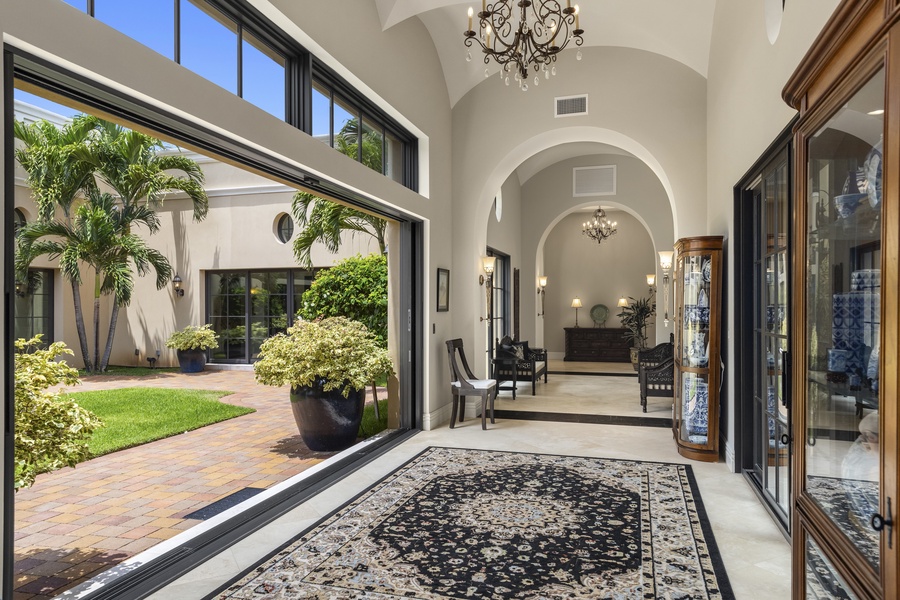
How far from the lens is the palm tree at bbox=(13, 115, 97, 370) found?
9.51 m

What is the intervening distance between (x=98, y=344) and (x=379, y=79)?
30.3 ft

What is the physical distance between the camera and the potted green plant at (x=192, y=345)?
37.9 feet

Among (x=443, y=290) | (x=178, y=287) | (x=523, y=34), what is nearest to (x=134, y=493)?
(x=443, y=290)

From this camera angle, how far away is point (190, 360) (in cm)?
1173

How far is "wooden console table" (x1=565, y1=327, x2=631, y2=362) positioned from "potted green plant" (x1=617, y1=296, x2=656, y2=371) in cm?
26

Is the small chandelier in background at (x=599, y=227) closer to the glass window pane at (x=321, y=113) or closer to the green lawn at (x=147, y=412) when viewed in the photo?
the green lawn at (x=147, y=412)

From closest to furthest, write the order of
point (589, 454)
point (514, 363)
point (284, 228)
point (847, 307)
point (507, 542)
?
point (847, 307), point (507, 542), point (589, 454), point (514, 363), point (284, 228)

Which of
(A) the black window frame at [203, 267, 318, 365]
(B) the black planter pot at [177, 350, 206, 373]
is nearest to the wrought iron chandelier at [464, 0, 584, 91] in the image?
(A) the black window frame at [203, 267, 318, 365]

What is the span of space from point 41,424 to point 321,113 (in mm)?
2867

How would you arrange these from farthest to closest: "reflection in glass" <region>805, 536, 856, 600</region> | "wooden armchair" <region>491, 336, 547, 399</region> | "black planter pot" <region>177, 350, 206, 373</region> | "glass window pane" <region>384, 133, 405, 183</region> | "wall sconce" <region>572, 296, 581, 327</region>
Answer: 1. "wall sconce" <region>572, 296, 581, 327</region>
2. "black planter pot" <region>177, 350, 206, 373</region>
3. "wooden armchair" <region>491, 336, 547, 399</region>
4. "glass window pane" <region>384, 133, 405, 183</region>
5. "reflection in glass" <region>805, 536, 856, 600</region>

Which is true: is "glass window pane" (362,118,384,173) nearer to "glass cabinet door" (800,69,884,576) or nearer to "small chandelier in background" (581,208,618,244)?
"glass cabinet door" (800,69,884,576)

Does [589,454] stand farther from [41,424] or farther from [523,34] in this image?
[41,424]

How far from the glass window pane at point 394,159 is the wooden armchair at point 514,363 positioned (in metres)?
3.42

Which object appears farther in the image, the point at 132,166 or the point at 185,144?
the point at 132,166
